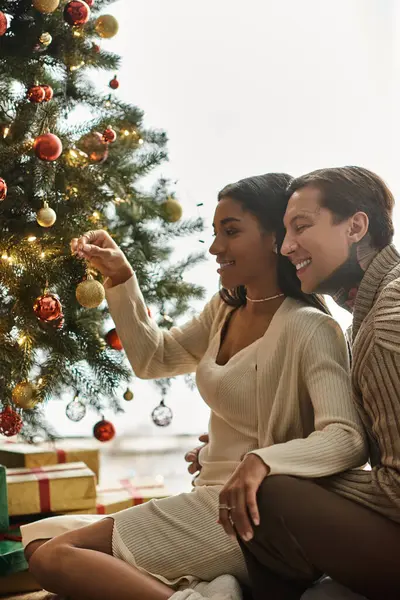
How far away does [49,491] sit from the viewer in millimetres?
2064

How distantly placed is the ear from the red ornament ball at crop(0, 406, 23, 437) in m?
A: 0.88

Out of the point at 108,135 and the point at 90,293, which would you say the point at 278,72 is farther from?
the point at 90,293

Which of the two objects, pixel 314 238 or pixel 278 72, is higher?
pixel 278 72

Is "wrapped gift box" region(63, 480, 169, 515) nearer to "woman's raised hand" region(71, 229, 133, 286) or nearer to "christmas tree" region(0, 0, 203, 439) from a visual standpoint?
"christmas tree" region(0, 0, 203, 439)

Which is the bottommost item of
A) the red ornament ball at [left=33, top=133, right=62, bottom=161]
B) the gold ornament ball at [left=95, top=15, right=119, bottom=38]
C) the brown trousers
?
the brown trousers

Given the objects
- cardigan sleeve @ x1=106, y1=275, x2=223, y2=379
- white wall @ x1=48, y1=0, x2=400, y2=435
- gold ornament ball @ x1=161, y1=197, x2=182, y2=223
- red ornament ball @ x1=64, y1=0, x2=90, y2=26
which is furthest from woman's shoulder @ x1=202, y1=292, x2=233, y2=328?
white wall @ x1=48, y1=0, x2=400, y2=435

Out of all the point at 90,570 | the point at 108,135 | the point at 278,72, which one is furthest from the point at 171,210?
the point at 278,72

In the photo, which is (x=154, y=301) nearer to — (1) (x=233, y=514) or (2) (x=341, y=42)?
(1) (x=233, y=514)

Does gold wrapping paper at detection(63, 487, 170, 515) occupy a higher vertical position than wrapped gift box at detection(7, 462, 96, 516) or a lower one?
lower

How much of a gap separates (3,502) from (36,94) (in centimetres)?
97

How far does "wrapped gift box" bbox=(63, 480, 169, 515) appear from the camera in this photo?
214cm

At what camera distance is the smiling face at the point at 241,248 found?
63.2 inches

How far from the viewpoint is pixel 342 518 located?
3.97ft

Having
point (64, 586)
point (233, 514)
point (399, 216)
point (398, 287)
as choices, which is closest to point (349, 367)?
point (398, 287)
